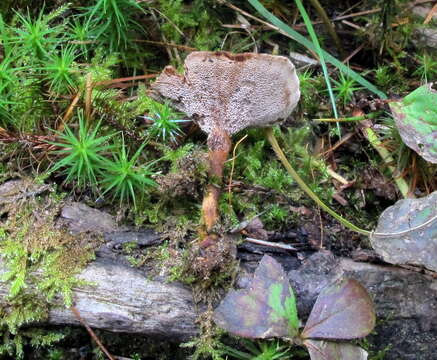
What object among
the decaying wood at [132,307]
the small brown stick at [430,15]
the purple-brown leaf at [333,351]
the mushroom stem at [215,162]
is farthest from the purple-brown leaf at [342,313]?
the small brown stick at [430,15]

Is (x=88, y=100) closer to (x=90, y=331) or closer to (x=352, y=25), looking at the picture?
(x=90, y=331)

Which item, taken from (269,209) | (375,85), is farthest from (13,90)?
(375,85)

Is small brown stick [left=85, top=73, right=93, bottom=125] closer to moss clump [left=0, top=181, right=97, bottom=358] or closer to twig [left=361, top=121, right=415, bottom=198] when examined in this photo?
moss clump [left=0, top=181, right=97, bottom=358]

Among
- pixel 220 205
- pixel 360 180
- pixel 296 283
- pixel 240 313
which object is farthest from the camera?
pixel 360 180

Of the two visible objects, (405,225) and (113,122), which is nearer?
(405,225)

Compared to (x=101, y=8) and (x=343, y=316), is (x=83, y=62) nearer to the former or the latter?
(x=101, y=8)

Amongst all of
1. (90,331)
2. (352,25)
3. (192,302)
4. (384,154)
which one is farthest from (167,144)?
(352,25)
